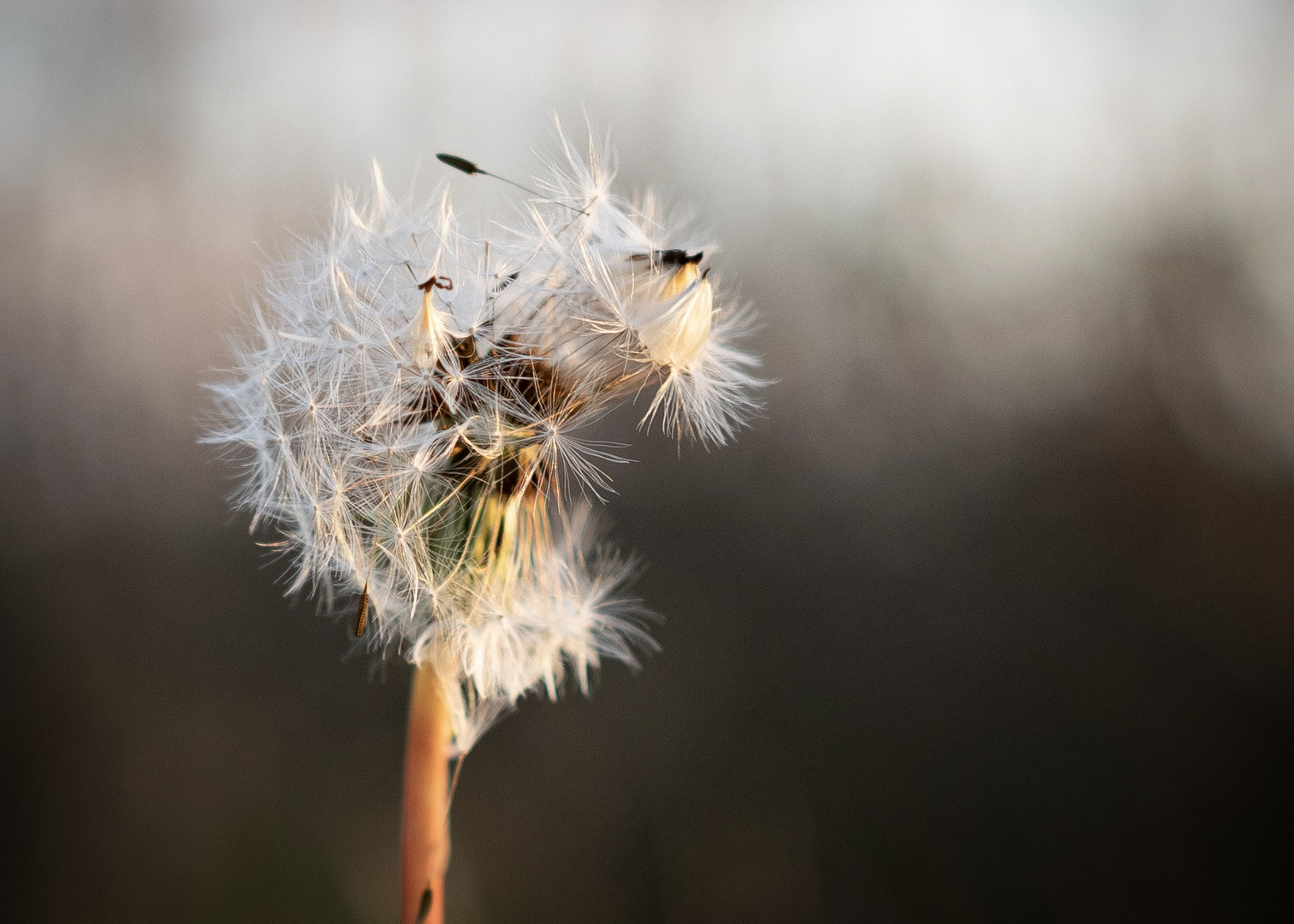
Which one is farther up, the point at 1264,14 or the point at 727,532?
the point at 1264,14

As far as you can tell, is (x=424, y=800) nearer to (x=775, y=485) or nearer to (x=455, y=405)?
(x=455, y=405)

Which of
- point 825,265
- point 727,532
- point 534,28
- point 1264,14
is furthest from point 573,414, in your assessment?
point 1264,14

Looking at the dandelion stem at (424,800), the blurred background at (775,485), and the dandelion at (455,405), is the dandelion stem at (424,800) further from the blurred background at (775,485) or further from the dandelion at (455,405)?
the blurred background at (775,485)

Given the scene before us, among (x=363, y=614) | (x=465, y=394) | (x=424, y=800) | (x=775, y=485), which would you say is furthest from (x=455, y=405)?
(x=775, y=485)

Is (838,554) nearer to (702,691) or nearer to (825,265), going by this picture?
(702,691)

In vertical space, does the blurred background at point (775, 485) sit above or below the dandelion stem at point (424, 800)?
above

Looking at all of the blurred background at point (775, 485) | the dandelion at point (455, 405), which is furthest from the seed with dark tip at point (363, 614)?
the blurred background at point (775, 485)

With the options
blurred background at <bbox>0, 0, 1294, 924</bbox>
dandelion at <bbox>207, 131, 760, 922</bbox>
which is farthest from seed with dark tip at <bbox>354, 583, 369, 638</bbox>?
blurred background at <bbox>0, 0, 1294, 924</bbox>
